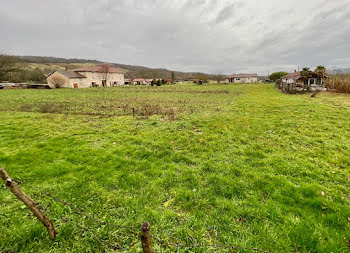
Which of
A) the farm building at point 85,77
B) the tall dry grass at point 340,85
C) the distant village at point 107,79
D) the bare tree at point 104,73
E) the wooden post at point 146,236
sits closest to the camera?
the wooden post at point 146,236

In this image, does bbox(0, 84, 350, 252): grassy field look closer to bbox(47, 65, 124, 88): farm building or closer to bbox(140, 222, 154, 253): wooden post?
bbox(140, 222, 154, 253): wooden post

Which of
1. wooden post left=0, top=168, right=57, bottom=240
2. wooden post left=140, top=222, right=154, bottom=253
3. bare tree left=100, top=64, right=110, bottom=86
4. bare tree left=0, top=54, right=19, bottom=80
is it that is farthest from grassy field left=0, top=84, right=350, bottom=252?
bare tree left=100, top=64, right=110, bottom=86

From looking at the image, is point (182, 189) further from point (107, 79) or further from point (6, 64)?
point (107, 79)

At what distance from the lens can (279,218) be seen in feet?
9.32

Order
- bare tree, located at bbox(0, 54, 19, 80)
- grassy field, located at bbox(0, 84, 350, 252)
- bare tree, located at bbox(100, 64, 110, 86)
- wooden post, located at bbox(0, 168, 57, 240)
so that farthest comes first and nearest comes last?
bare tree, located at bbox(100, 64, 110, 86)
bare tree, located at bbox(0, 54, 19, 80)
grassy field, located at bbox(0, 84, 350, 252)
wooden post, located at bbox(0, 168, 57, 240)

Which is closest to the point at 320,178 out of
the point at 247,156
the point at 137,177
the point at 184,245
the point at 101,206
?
the point at 247,156

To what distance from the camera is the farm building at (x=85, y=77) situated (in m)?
44.3

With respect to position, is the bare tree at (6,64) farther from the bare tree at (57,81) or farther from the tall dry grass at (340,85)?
the tall dry grass at (340,85)

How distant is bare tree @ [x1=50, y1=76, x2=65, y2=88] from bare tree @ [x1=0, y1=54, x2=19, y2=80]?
24.9 feet

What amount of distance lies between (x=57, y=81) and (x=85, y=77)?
420 inches

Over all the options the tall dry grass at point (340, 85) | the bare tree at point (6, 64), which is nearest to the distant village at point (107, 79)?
the tall dry grass at point (340, 85)

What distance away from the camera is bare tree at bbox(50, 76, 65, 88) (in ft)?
140

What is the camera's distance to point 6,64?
37.3 m

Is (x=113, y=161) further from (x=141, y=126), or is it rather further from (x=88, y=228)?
(x=141, y=126)
